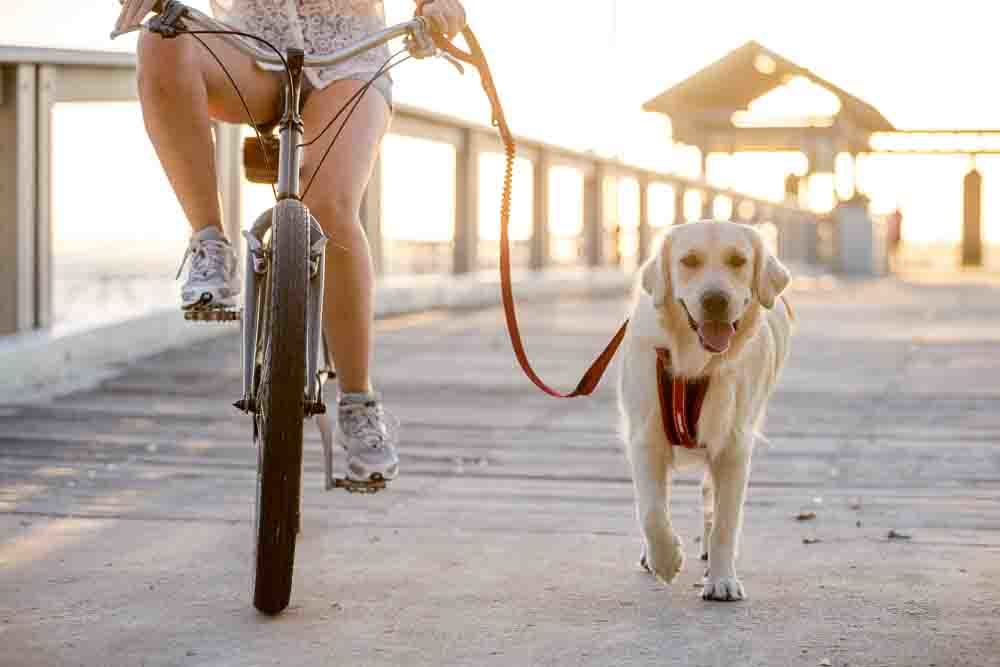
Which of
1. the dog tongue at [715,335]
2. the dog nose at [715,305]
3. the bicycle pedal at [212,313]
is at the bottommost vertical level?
the dog tongue at [715,335]

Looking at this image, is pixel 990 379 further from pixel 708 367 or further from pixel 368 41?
pixel 368 41

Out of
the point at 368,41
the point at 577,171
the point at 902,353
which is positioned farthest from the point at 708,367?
the point at 577,171

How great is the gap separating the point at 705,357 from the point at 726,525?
0.38m

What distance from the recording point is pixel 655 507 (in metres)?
3.74

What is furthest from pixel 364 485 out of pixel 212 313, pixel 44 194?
pixel 44 194

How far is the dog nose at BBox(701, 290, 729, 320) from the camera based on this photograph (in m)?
3.77

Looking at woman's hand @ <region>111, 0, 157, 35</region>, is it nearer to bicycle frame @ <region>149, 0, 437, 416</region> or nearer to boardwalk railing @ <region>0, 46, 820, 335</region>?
bicycle frame @ <region>149, 0, 437, 416</region>

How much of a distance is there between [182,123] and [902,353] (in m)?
7.49

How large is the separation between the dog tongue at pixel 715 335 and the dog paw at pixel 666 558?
0.43 m

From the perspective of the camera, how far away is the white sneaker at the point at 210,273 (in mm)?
3574

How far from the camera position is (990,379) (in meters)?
8.56

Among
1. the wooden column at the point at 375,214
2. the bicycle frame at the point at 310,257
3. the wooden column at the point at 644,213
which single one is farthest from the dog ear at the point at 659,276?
the wooden column at the point at 644,213

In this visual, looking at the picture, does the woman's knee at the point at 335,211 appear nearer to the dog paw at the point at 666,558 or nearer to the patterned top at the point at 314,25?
the patterned top at the point at 314,25

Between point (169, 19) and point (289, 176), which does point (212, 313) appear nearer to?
point (289, 176)
